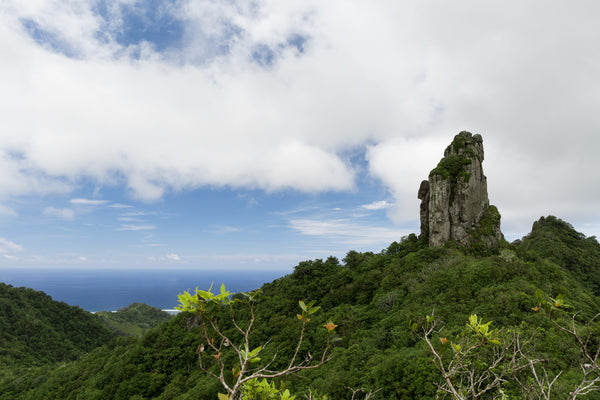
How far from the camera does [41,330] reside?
7688cm

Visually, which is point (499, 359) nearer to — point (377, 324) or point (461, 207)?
point (377, 324)

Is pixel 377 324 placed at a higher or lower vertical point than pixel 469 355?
lower

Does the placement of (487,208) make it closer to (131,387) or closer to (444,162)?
(444,162)

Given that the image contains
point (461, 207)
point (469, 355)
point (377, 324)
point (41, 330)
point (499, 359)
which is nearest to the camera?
point (499, 359)

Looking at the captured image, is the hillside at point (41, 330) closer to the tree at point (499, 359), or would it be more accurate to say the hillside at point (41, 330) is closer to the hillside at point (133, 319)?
the hillside at point (133, 319)

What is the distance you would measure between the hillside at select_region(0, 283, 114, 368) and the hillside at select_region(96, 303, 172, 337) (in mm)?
13630

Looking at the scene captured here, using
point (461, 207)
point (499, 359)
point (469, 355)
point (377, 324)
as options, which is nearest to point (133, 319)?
point (377, 324)

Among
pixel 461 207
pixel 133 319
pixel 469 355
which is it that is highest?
pixel 461 207

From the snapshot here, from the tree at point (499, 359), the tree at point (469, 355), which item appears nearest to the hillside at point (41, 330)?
the tree at point (469, 355)

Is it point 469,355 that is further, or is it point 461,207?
point 461,207

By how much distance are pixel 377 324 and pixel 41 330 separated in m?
97.2

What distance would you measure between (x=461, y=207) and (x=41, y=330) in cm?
10823

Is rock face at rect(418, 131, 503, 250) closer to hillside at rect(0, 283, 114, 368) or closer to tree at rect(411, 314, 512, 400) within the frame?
tree at rect(411, 314, 512, 400)

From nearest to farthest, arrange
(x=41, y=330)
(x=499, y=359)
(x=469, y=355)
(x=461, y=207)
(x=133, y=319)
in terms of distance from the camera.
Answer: (x=499, y=359), (x=469, y=355), (x=461, y=207), (x=41, y=330), (x=133, y=319)
